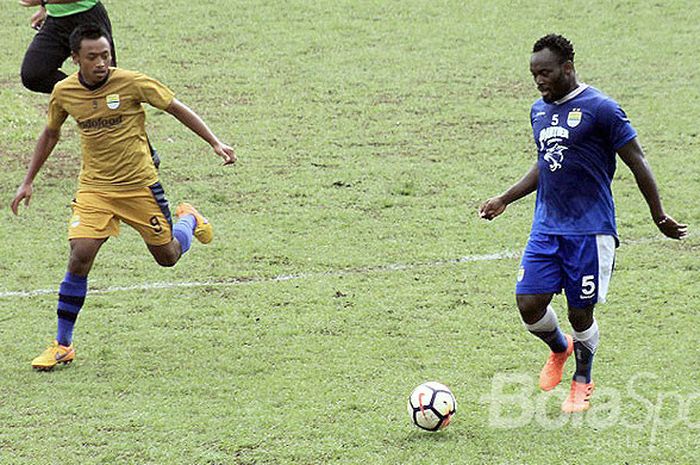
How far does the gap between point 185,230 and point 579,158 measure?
3.24m

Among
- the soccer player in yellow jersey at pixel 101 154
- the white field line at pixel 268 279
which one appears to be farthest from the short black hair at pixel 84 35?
the white field line at pixel 268 279

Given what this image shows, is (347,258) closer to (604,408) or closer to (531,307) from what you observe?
(531,307)

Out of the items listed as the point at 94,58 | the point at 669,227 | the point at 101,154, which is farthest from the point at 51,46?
the point at 669,227

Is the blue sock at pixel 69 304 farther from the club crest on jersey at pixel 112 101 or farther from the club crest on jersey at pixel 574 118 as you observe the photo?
the club crest on jersey at pixel 574 118

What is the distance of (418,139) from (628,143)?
6.33 metres

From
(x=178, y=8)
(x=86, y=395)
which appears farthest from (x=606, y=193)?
(x=178, y=8)

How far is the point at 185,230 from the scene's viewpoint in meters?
8.93

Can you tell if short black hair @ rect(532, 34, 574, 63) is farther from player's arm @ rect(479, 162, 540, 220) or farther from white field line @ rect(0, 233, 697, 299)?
white field line @ rect(0, 233, 697, 299)

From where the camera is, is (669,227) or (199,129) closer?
(669,227)

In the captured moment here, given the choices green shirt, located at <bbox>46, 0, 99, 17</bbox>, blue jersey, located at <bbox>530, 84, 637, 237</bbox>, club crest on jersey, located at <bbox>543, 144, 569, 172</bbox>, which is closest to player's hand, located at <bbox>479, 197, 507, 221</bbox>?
blue jersey, located at <bbox>530, 84, 637, 237</bbox>

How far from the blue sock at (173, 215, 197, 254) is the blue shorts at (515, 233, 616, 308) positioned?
2.72m

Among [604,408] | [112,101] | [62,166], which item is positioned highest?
[112,101]

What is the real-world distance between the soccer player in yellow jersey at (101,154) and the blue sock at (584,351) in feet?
8.13

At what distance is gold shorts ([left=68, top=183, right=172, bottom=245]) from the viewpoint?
795 centimetres
